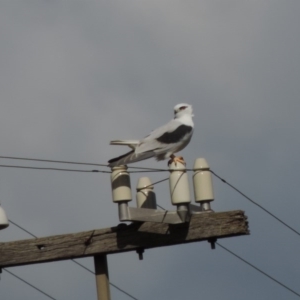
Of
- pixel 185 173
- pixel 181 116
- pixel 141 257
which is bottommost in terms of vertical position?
pixel 141 257

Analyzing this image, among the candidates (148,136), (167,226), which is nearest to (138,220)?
(167,226)

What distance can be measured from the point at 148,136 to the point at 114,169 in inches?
25.3

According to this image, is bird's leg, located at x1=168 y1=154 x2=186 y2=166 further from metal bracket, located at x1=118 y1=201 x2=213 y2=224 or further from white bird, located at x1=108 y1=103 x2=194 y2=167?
metal bracket, located at x1=118 y1=201 x2=213 y2=224

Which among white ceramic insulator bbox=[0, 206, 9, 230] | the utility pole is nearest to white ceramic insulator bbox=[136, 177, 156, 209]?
the utility pole

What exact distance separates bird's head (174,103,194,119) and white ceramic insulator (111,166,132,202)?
120cm

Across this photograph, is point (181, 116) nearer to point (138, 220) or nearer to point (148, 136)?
point (148, 136)

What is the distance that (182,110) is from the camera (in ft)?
36.6

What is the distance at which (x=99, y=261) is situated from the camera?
10117mm

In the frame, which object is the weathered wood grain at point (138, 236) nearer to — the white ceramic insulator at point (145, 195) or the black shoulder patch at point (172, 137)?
the white ceramic insulator at point (145, 195)

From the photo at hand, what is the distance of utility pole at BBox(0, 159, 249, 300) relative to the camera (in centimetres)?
995

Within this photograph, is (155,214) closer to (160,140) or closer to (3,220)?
(160,140)

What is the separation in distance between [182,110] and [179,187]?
1.37 meters

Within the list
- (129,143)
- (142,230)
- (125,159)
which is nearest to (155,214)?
(142,230)

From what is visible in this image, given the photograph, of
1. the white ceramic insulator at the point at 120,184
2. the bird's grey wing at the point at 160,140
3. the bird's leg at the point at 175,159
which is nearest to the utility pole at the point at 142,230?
the white ceramic insulator at the point at 120,184
